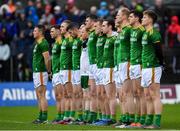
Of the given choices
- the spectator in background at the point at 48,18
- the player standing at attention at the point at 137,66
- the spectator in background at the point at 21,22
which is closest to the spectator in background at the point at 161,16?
the spectator in background at the point at 48,18

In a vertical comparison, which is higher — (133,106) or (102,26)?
(102,26)

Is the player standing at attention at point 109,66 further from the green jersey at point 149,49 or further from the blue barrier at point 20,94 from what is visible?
the blue barrier at point 20,94

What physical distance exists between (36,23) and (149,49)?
16690mm

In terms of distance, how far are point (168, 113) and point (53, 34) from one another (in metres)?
5.44

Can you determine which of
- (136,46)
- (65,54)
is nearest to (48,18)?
(65,54)

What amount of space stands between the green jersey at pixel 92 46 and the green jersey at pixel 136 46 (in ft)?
7.23

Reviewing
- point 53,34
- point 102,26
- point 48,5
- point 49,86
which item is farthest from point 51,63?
point 48,5

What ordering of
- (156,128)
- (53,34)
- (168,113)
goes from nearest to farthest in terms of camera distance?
(156,128) < (53,34) < (168,113)

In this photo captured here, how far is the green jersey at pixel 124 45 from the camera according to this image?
21.2 meters

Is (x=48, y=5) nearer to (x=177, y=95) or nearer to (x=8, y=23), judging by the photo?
(x=8, y=23)

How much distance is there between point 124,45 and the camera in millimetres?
21281

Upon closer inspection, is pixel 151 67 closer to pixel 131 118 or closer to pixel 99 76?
pixel 131 118

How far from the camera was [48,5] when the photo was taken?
3788cm

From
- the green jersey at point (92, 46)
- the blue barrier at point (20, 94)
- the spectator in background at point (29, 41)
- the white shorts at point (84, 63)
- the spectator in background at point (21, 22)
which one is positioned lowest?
the blue barrier at point (20, 94)
